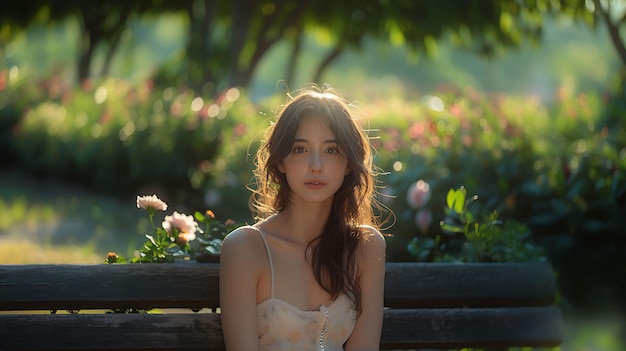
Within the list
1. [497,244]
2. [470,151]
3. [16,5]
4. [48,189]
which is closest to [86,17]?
[16,5]

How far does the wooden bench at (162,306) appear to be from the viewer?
3.19 metres

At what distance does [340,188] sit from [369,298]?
391 mm

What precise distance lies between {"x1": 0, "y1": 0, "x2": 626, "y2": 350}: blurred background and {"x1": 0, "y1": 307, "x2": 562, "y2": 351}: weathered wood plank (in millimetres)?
466

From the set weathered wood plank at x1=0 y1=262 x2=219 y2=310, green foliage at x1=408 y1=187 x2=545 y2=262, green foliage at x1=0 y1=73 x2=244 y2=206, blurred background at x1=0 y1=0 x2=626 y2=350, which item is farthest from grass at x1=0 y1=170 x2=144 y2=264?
weathered wood plank at x1=0 y1=262 x2=219 y2=310

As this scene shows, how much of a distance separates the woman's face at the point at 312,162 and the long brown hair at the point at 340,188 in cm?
2

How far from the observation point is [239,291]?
3.03m

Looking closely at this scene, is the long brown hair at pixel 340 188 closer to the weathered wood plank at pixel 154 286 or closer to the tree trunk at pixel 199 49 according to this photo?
the weathered wood plank at pixel 154 286

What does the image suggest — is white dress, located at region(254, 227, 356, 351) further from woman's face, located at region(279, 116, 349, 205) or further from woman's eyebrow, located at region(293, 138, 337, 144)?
woman's eyebrow, located at region(293, 138, 337, 144)

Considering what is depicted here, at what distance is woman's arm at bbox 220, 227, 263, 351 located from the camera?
3.01 meters

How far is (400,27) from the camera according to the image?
19.3m

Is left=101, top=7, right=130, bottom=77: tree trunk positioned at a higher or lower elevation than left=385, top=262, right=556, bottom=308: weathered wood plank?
higher

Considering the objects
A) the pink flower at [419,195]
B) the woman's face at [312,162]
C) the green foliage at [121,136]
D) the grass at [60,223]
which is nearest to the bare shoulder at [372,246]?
the woman's face at [312,162]

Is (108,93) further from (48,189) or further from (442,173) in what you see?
(442,173)

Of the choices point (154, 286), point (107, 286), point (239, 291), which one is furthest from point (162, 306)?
point (239, 291)
